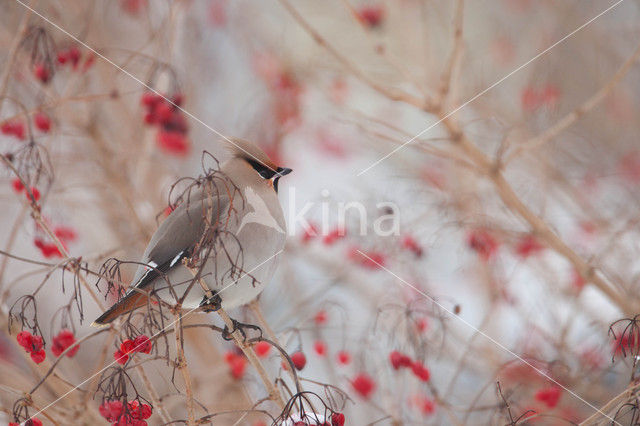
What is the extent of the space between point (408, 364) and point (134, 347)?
0.83 meters

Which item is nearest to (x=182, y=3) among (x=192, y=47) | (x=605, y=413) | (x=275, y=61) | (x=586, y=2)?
(x=192, y=47)

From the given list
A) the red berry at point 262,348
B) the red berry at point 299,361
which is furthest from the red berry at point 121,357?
the red berry at point 262,348

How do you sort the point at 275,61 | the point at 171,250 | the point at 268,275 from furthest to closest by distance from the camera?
the point at 275,61 → the point at 268,275 → the point at 171,250

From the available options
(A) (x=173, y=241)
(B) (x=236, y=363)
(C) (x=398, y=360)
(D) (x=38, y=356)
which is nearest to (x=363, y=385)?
(C) (x=398, y=360)

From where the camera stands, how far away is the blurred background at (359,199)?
2.02 m

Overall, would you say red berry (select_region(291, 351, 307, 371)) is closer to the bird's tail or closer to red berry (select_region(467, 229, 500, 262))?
the bird's tail

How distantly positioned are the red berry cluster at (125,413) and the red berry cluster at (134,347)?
95 mm

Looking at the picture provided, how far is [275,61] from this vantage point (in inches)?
149

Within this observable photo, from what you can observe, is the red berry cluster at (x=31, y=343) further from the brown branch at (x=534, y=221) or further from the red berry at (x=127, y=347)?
the brown branch at (x=534, y=221)

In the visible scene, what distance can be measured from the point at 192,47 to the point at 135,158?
2.40 ft

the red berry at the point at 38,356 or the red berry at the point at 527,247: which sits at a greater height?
the red berry at the point at 527,247

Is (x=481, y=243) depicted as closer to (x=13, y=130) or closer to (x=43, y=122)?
(x=43, y=122)

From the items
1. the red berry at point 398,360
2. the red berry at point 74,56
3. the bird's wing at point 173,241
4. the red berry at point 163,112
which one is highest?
the red berry at point 74,56

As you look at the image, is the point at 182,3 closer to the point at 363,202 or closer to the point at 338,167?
the point at 363,202
